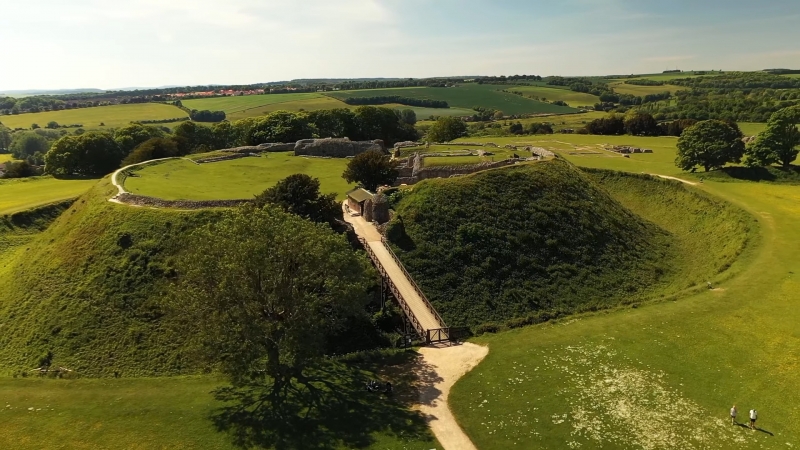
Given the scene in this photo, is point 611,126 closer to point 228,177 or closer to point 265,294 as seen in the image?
point 228,177

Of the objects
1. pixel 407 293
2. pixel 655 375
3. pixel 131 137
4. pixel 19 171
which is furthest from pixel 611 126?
pixel 19 171

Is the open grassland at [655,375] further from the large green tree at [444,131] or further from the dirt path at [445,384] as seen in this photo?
Result: the large green tree at [444,131]

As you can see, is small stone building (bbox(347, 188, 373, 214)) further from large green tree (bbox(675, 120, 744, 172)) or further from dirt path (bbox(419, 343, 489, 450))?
large green tree (bbox(675, 120, 744, 172))

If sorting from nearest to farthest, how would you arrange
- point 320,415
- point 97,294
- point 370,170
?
point 320,415 → point 97,294 → point 370,170

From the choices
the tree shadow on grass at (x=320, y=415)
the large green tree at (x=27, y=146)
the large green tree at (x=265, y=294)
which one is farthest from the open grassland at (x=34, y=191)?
the large green tree at (x=27, y=146)

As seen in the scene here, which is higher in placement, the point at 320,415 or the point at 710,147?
the point at 710,147

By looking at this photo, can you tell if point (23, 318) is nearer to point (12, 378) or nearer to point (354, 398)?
point (12, 378)
